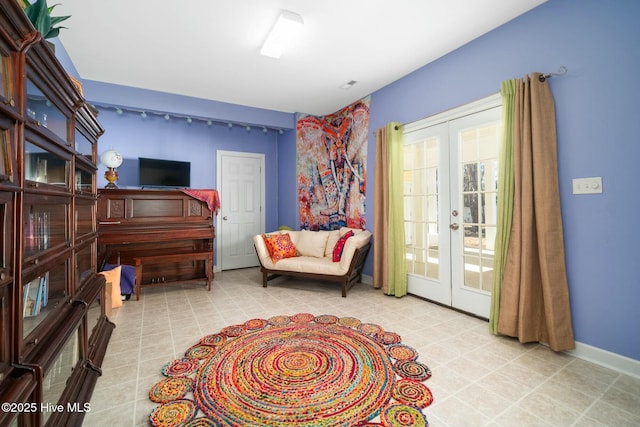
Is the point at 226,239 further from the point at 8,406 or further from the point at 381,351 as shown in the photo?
the point at 8,406

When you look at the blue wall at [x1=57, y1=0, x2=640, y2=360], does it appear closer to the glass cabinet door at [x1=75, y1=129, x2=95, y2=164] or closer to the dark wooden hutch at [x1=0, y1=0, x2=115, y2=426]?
the dark wooden hutch at [x1=0, y1=0, x2=115, y2=426]

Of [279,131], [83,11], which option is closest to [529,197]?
[83,11]

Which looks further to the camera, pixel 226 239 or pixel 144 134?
pixel 226 239

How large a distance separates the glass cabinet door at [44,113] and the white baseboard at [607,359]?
3.40 meters

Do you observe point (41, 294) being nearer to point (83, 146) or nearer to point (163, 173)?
point (83, 146)

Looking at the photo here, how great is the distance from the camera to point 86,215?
2.12m

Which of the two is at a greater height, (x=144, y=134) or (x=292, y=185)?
(x=144, y=134)

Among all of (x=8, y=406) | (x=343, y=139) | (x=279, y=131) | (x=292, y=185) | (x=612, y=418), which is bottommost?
(x=612, y=418)

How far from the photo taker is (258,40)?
2.82 m

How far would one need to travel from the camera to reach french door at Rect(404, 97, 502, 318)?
2.79 m

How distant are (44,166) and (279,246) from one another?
3.01 meters

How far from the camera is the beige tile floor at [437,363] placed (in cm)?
155

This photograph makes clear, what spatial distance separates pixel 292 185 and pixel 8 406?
4.47 m

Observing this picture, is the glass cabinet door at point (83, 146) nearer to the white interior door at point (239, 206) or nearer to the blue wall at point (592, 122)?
the white interior door at point (239, 206)
